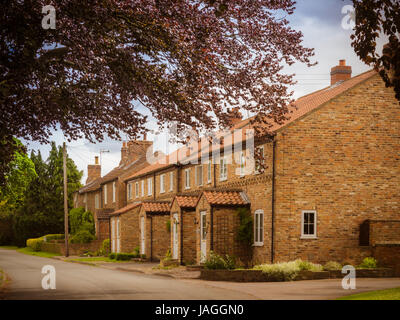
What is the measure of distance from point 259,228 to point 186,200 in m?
6.61

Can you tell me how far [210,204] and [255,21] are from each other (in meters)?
16.0

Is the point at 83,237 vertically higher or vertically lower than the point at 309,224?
lower

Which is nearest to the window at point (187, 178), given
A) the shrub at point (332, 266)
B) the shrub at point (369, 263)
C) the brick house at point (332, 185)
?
the brick house at point (332, 185)

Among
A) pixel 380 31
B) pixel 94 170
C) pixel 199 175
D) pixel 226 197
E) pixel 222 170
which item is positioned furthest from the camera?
pixel 94 170

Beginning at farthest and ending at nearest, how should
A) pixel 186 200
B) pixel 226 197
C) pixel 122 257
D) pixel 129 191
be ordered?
pixel 129 191, pixel 122 257, pixel 186 200, pixel 226 197

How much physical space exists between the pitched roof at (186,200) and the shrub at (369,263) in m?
11.0

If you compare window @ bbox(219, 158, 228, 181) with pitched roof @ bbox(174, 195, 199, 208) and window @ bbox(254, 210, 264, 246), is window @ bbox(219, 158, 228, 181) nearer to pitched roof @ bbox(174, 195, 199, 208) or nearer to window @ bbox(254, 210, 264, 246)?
pitched roof @ bbox(174, 195, 199, 208)

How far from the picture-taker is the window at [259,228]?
2646 centimetres

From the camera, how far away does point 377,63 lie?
9.80 metres

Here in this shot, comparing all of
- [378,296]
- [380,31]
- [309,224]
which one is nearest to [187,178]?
[309,224]

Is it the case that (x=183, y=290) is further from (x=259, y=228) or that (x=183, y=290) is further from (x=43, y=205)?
(x=43, y=205)

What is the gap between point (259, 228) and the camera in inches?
1056

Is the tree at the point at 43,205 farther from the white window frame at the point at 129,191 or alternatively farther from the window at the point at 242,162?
the window at the point at 242,162

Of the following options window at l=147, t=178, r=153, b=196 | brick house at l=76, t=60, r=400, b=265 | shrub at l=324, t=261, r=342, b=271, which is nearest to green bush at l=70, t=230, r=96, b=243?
window at l=147, t=178, r=153, b=196
